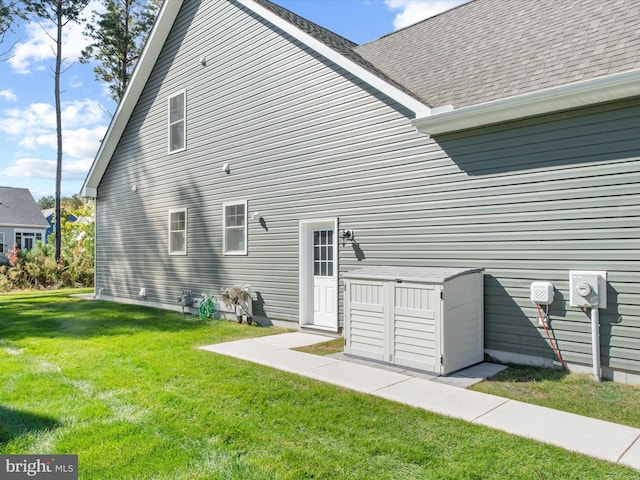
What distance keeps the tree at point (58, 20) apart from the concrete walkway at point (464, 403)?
17.1m

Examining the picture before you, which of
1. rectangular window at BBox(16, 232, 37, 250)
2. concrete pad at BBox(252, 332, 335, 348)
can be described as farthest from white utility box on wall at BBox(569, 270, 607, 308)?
rectangular window at BBox(16, 232, 37, 250)

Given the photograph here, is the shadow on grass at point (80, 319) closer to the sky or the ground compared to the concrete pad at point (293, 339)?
closer to the ground

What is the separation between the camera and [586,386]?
454 centimetres

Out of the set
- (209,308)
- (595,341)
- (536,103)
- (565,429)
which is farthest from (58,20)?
(565,429)

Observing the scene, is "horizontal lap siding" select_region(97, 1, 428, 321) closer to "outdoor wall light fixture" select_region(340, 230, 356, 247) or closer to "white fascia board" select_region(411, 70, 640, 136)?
"outdoor wall light fixture" select_region(340, 230, 356, 247)

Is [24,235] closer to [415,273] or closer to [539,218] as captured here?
[415,273]

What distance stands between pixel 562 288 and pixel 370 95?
3984 millimetres

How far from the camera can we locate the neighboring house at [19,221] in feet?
94.1

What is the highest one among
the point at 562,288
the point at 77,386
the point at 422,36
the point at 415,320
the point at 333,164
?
the point at 422,36

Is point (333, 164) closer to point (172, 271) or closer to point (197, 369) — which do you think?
point (197, 369)

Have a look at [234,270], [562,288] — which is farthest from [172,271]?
[562,288]

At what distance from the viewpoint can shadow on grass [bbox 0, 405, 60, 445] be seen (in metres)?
3.42

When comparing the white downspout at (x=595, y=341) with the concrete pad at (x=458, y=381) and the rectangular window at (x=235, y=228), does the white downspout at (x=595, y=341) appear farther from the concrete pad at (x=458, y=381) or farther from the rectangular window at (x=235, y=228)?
the rectangular window at (x=235, y=228)

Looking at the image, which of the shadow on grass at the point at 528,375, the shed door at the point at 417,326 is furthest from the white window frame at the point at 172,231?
the shadow on grass at the point at 528,375
